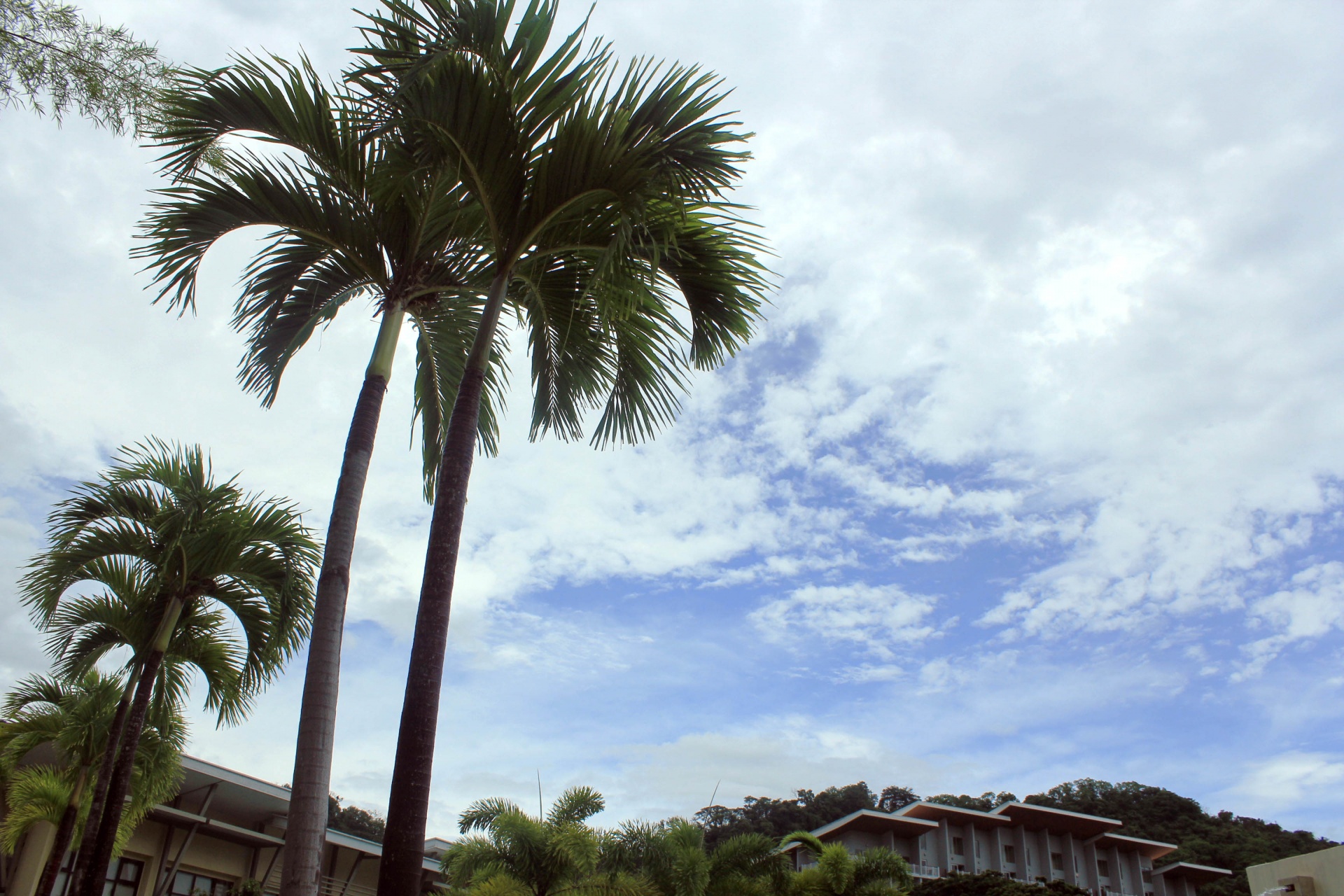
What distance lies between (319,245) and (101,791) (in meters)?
6.39

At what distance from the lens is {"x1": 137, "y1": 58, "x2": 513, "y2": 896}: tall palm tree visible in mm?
4648

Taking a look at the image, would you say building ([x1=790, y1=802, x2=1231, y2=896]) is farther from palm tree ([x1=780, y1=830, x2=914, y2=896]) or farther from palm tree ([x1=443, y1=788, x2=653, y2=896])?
palm tree ([x1=443, y1=788, x2=653, y2=896])

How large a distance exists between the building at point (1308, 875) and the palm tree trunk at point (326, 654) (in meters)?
11.5

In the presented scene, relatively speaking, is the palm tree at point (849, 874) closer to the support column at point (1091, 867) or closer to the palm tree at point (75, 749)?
the palm tree at point (75, 749)

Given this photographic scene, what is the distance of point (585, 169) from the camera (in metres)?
4.59

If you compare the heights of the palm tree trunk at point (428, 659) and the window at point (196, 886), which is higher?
the palm tree trunk at point (428, 659)

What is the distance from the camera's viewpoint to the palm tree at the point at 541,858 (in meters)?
12.6

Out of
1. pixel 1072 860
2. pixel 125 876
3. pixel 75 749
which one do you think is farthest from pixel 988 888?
pixel 1072 860

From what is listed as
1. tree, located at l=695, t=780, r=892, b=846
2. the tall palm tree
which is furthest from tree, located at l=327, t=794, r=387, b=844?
the tall palm tree

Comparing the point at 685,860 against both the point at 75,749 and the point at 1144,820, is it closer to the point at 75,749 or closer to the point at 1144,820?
the point at 75,749

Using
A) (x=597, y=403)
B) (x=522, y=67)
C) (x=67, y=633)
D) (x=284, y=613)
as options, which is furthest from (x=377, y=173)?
(x=67, y=633)

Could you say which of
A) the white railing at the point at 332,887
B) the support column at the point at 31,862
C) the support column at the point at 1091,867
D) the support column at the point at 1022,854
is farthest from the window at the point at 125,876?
the support column at the point at 1091,867

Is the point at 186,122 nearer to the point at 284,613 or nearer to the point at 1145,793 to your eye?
the point at 284,613

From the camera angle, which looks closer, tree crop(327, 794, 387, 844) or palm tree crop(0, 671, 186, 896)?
palm tree crop(0, 671, 186, 896)
